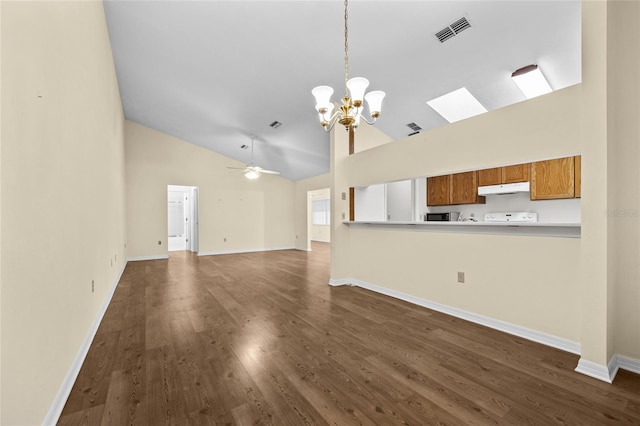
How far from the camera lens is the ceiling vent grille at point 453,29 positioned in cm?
275

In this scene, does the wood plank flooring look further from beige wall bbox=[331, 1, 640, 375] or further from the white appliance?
the white appliance

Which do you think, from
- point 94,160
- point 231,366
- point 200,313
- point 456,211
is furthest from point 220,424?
point 456,211

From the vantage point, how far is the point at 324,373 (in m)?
2.09

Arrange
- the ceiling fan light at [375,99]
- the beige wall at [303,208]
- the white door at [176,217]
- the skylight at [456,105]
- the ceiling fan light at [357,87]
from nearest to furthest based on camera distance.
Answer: the ceiling fan light at [357,87], the ceiling fan light at [375,99], the skylight at [456,105], the beige wall at [303,208], the white door at [176,217]

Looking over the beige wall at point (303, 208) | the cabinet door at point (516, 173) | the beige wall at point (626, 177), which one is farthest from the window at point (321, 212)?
the beige wall at point (626, 177)

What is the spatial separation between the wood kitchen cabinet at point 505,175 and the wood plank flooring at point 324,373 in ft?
9.53

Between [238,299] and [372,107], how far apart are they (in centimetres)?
311

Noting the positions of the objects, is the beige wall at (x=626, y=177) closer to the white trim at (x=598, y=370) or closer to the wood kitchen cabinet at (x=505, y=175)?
the white trim at (x=598, y=370)

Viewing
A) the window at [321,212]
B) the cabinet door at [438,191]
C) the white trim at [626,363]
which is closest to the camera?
the white trim at [626,363]

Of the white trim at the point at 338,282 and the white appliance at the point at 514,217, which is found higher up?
the white appliance at the point at 514,217

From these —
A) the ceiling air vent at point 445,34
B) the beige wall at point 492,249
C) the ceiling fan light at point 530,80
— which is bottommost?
the beige wall at point 492,249

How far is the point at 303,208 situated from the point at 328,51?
686 centimetres

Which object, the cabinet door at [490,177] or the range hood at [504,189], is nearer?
the range hood at [504,189]

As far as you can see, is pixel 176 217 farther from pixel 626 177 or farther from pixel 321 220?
pixel 626 177
